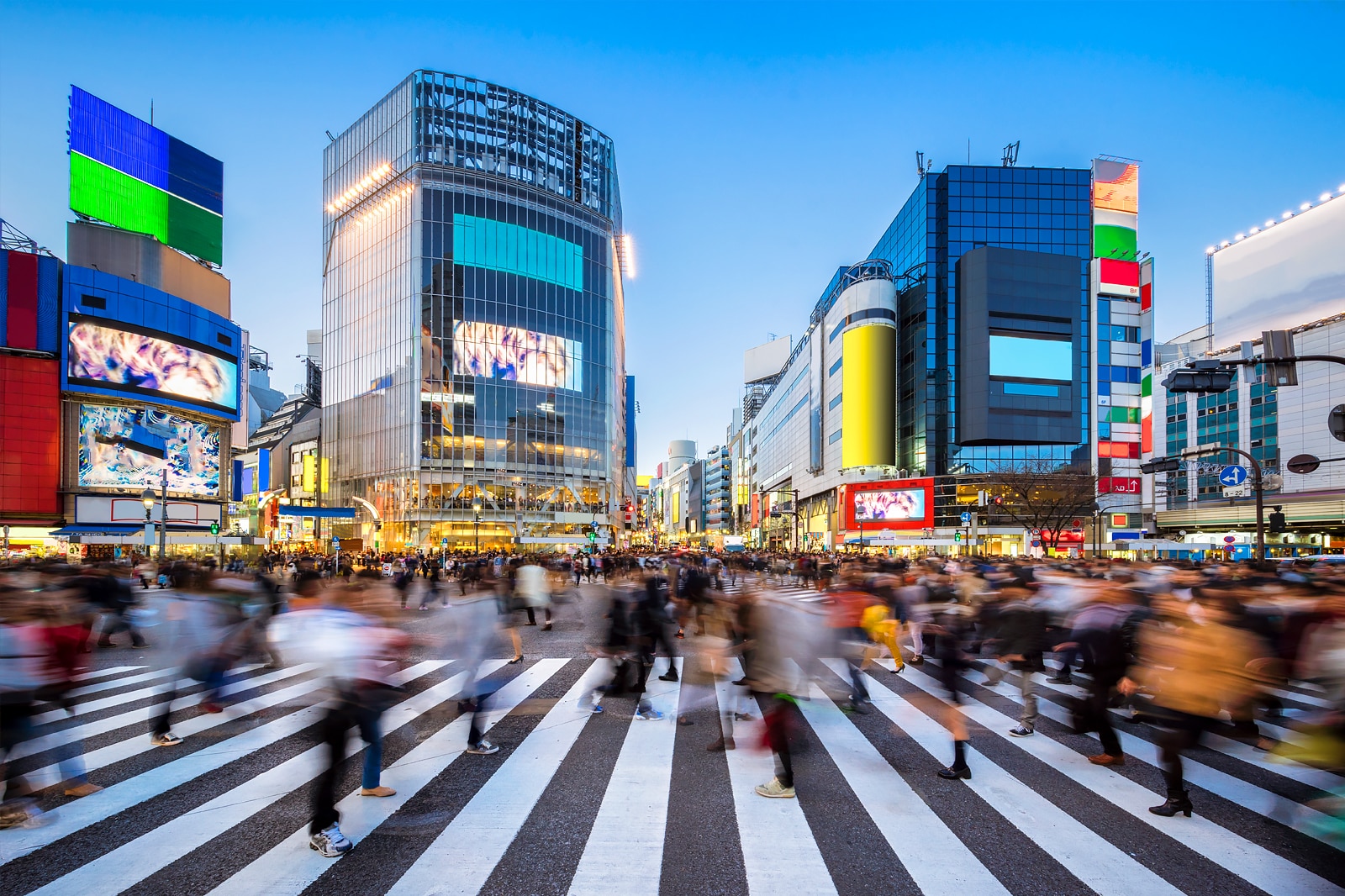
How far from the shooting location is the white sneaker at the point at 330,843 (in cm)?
511

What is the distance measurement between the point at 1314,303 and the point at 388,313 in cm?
9071

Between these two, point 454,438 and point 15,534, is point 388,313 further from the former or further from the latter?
point 15,534

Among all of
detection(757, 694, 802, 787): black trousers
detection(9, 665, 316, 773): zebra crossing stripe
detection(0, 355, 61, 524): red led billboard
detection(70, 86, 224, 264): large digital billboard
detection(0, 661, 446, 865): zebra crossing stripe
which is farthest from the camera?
detection(70, 86, 224, 264): large digital billboard

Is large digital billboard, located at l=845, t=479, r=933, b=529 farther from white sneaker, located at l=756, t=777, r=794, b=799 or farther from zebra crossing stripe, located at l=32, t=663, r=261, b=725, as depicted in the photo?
white sneaker, located at l=756, t=777, r=794, b=799

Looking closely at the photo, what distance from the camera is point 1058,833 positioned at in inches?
221

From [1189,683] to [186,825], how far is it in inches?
338

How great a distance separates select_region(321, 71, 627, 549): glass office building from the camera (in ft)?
219

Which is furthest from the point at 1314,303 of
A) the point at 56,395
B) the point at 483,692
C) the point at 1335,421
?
the point at 56,395

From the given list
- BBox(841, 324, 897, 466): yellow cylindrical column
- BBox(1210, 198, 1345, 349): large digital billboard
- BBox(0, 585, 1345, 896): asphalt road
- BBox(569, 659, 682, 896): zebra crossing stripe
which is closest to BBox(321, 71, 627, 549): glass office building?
BBox(841, 324, 897, 466): yellow cylindrical column

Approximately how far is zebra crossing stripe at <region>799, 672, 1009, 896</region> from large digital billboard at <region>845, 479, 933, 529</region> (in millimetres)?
65493

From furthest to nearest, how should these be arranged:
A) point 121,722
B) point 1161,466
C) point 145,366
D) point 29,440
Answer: point 145,366 < point 29,440 < point 1161,466 < point 121,722

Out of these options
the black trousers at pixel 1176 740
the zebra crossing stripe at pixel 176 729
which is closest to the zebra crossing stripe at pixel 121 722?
the zebra crossing stripe at pixel 176 729

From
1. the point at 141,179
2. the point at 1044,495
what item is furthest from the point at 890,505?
the point at 141,179

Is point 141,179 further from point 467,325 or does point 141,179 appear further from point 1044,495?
point 1044,495
